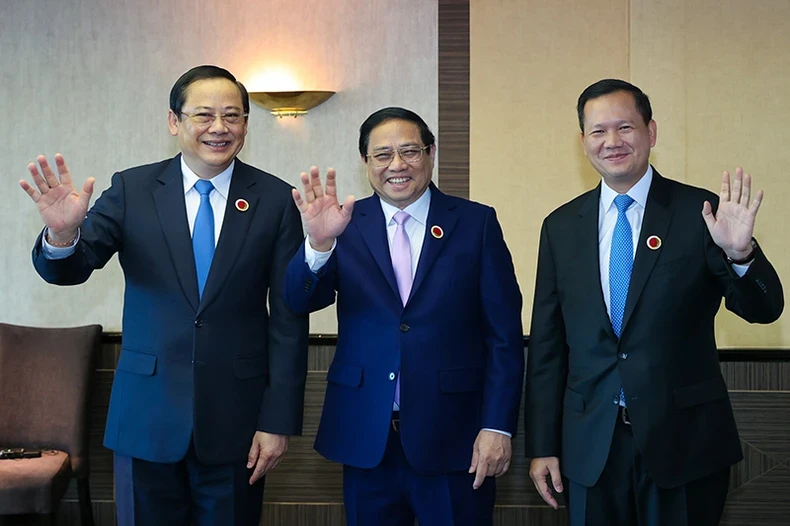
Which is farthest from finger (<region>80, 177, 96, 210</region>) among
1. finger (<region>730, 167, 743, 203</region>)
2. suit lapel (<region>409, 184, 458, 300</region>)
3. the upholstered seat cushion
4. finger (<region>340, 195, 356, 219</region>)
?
the upholstered seat cushion

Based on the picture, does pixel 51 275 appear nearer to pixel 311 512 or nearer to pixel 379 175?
pixel 379 175

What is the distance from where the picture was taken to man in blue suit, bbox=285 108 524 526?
276cm

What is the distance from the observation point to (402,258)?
2873 mm

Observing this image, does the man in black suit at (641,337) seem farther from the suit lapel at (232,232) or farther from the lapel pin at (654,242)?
the suit lapel at (232,232)

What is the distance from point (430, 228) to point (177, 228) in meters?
0.72

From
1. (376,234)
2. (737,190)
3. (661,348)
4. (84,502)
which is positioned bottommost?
(84,502)

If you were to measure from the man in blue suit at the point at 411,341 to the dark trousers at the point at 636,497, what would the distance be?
0.29 meters

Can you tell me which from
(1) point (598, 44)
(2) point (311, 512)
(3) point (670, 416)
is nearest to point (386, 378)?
(3) point (670, 416)

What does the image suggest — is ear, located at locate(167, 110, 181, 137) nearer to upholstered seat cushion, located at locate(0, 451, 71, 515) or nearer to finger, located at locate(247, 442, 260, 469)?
finger, located at locate(247, 442, 260, 469)

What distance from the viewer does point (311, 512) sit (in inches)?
183

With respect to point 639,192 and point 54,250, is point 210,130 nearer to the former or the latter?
point 54,250

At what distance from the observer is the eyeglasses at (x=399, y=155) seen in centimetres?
287

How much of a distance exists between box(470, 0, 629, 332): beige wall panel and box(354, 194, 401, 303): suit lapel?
212cm

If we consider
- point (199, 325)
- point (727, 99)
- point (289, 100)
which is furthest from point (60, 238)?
point (727, 99)
